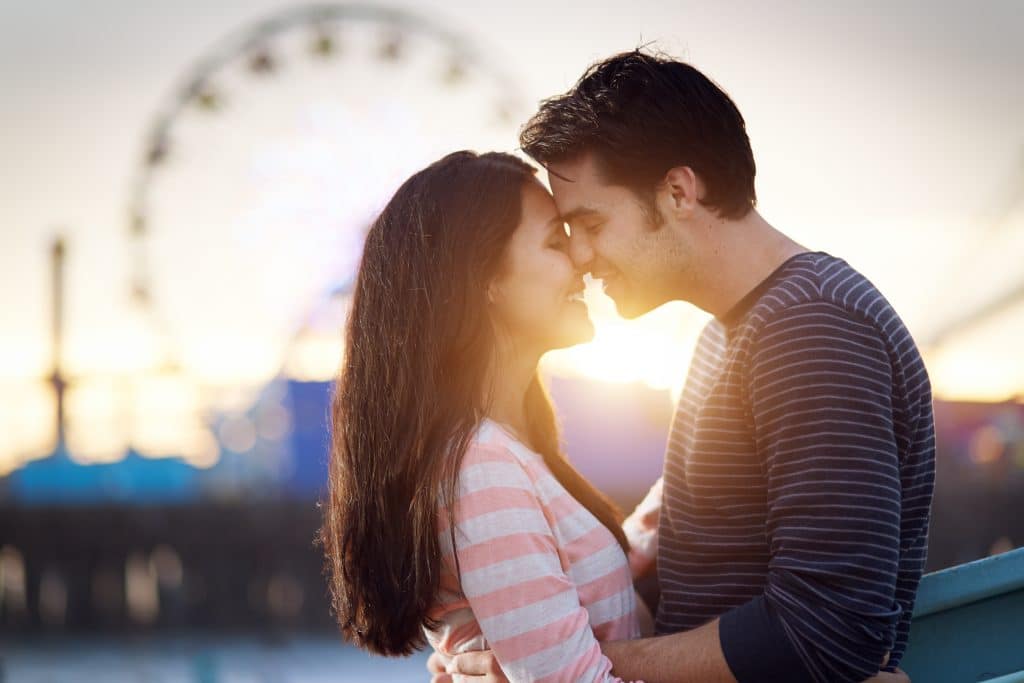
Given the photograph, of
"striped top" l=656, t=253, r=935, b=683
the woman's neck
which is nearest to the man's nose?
the woman's neck

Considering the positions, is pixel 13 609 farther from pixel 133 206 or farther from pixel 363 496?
pixel 363 496

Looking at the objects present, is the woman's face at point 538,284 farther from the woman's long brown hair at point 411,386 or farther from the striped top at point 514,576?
the striped top at point 514,576

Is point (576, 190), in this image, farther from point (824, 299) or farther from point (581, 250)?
point (824, 299)

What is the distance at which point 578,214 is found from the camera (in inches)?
101

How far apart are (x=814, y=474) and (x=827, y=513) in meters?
0.06

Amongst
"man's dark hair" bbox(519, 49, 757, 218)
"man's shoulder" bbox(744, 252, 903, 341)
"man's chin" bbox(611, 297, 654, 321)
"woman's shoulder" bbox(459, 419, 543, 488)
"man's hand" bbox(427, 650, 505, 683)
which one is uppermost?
"man's dark hair" bbox(519, 49, 757, 218)

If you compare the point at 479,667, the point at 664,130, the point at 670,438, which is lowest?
the point at 479,667

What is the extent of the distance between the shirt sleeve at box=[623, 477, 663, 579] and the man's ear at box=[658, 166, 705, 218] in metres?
0.62

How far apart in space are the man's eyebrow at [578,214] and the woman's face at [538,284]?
0.6 inches

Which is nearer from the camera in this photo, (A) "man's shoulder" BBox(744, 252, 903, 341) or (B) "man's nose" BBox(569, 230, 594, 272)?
(A) "man's shoulder" BBox(744, 252, 903, 341)

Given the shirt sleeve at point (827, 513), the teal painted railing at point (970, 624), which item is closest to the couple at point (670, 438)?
the shirt sleeve at point (827, 513)

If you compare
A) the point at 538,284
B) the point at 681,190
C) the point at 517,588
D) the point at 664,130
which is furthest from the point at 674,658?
the point at 664,130

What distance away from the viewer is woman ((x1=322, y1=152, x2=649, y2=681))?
7.03 ft

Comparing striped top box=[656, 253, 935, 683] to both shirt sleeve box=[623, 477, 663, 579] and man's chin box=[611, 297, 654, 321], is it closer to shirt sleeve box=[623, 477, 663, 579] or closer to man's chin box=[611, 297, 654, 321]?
man's chin box=[611, 297, 654, 321]
